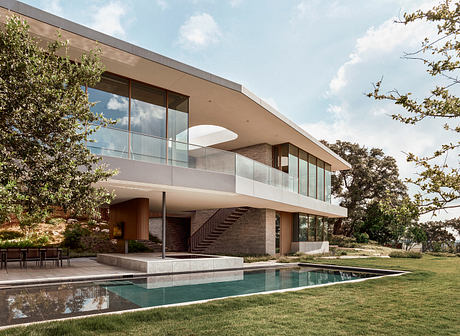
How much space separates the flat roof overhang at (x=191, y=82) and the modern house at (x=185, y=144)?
0.11 feet

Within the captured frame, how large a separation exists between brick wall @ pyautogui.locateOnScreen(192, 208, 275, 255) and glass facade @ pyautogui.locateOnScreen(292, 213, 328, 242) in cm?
351

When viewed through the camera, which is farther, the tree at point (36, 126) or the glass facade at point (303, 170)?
the glass facade at point (303, 170)

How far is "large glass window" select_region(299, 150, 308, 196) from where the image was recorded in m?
24.2

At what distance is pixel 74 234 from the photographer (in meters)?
21.9

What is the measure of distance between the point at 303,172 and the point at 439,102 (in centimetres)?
2128

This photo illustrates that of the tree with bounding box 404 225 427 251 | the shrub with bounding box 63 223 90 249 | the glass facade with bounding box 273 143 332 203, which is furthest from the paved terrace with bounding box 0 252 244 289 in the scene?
the tree with bounding box 404 225 427 251

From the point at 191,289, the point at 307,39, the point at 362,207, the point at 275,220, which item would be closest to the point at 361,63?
the point at 307,39

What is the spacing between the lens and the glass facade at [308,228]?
82.1 feet

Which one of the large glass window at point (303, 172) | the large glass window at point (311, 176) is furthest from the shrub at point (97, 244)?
the large glass window at point (311, 176)

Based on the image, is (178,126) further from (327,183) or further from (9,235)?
(327,183)

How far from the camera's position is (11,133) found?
4.85 meters

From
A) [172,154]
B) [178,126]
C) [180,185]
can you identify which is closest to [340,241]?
[178,126]

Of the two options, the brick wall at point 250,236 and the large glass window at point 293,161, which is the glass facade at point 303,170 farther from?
the brick wall at point 250,236

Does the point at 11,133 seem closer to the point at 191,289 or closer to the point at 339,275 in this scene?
the point at 191,289
